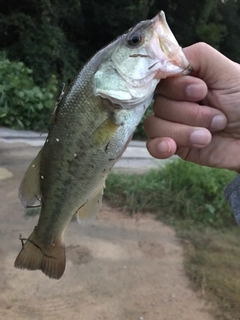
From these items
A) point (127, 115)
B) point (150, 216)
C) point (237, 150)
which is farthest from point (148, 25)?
point (150, 216)

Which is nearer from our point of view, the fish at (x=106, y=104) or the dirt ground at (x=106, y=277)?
the fish at (x=106, y=104)

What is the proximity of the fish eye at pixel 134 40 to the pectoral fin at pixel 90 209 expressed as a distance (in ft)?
1.99

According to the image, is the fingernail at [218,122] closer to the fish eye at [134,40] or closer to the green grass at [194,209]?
the fish eye at [134,40]

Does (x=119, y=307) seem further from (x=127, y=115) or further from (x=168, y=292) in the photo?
(x=127, y=115)

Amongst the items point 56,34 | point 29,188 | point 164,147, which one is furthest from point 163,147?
point 56,34

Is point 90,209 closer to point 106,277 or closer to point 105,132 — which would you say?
point 105,132

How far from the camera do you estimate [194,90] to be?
5.58ft

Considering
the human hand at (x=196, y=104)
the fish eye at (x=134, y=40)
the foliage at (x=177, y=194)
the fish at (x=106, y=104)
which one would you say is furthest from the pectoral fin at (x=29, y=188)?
the foliage at (x=177, y=194)

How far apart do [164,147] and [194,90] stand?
25cm

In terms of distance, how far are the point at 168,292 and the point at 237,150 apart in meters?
2.33

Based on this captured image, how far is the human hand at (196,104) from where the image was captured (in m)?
1.75

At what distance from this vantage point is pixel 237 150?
208 centimetres

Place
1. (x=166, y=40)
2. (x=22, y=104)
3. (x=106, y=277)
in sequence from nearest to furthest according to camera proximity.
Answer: (x=166, y=40) → (x=106, y=277) → (x=22, y=104)

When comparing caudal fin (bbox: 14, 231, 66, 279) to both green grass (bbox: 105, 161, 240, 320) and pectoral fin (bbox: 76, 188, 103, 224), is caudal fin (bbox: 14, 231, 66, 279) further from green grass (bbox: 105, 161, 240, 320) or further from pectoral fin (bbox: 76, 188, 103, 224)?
green grass (bbox: 105, 161, 240, 320)
